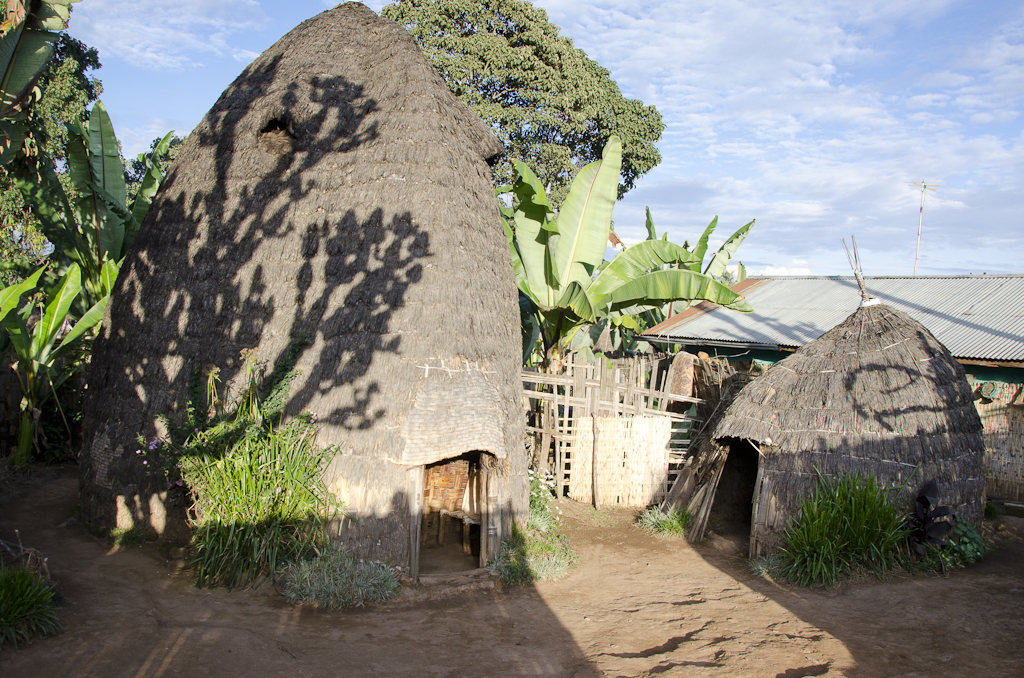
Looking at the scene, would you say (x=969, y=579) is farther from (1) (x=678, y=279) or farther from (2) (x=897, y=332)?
(1) (x=678, y=279)

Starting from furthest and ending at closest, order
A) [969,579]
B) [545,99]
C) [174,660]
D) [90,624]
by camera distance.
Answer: [545,99]
[969,579]
[90,624]
[174,660]

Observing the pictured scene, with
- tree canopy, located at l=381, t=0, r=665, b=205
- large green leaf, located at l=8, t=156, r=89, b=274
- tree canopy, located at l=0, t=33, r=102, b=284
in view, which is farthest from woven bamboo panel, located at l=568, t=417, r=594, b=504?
tree canopy, located at l=0, t=33, r=102, b=284

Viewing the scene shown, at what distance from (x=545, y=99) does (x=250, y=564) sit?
16893 mm

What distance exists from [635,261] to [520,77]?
12.0 meters

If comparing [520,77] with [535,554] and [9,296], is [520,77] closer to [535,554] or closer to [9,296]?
[9,296]

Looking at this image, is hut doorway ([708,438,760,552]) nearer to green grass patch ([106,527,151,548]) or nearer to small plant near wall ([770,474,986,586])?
small plant near wall ([770,474,986,586])

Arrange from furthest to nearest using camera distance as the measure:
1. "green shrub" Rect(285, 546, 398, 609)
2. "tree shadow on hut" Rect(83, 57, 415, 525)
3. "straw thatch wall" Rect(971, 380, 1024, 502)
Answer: "straw thatch wall" Rect(971, 380, 1024, 502) → "tree shadow on hut" Rect(83, 57, 415, 525) → "green shrub" Rect(285, 546, 398, 609)

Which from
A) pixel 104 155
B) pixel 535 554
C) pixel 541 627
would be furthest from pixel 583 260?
pixel 104 155

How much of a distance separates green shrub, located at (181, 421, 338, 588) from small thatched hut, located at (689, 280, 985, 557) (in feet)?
16.4

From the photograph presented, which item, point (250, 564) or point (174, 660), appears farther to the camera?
point (250, 564)

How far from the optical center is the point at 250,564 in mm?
6227

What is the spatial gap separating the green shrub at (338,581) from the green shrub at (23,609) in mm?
1829

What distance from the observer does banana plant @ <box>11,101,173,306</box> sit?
9672mm

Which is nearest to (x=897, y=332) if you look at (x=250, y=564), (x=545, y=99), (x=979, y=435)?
(x=979, y=435)
